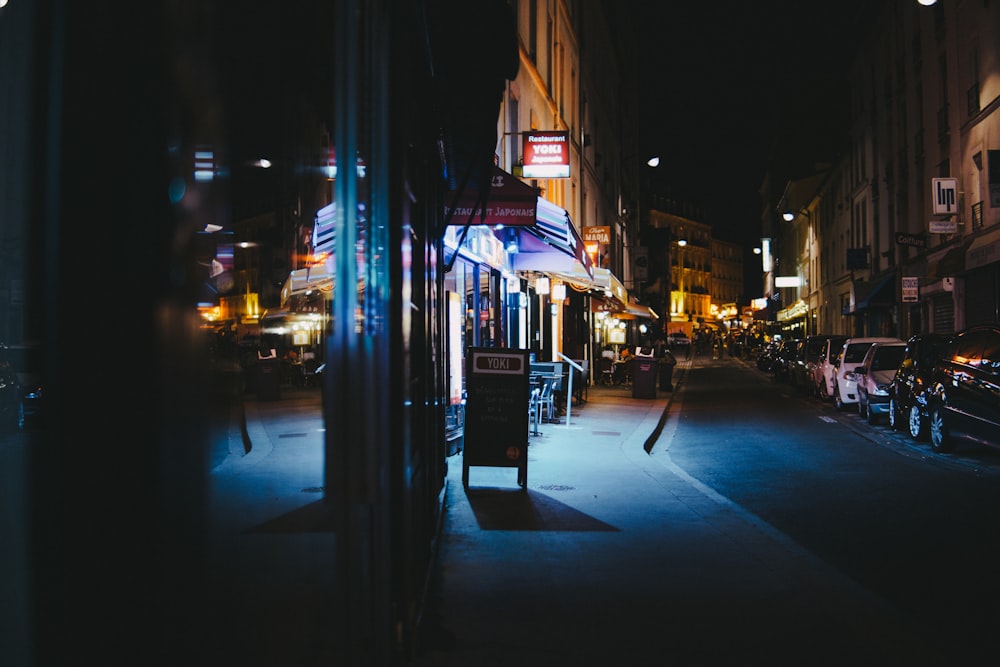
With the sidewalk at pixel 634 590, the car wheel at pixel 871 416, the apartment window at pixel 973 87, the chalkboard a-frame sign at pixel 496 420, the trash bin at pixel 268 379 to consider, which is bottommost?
the sidewalk at pixel 634 590

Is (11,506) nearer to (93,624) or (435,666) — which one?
(93,624)

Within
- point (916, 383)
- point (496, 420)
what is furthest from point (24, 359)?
point (916, 383)

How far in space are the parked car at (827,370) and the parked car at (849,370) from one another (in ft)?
1.66

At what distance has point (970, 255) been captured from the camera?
25.1 metres

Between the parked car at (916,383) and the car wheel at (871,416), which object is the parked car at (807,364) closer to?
the car wheel at (871,416)

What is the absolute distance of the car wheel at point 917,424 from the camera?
48.4 feet

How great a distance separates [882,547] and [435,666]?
4399 millimetres

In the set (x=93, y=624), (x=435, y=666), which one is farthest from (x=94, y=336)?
(x=435, y=666)

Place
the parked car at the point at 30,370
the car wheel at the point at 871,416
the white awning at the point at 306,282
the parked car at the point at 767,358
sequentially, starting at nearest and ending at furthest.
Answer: the parked car at the point at 30,370 < the white awning at the point at 306,282 < the car wheel at the point at 871,416 < the parked car at the point at 767,358

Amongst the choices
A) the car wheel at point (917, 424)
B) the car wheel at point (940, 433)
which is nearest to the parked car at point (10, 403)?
the car wheel at point (940, 433)

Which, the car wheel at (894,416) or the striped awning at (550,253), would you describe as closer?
the striped awning at (550,253)

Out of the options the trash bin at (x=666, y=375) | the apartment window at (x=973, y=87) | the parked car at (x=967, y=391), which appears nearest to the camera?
the parked car at (x=967, y=391)

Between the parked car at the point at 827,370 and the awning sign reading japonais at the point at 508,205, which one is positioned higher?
the awning sign reading japonais at the point at 508,205

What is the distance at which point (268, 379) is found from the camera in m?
5.38
